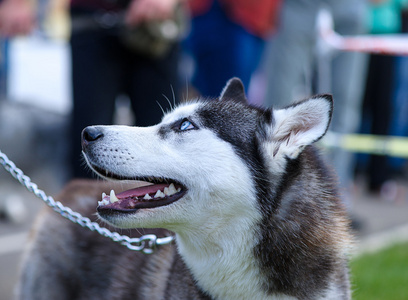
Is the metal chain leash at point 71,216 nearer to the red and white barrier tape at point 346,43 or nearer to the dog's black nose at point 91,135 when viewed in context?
the dog's black nose at point 91,135

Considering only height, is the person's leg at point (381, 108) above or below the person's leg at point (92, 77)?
below

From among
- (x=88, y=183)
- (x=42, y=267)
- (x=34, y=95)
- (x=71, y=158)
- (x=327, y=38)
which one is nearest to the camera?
(x=42, y=267)

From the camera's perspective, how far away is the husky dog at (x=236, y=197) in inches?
90.8

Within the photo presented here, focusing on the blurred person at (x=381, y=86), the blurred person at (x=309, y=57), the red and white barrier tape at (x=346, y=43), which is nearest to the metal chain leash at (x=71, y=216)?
the blurred person at (x=309, y=57)

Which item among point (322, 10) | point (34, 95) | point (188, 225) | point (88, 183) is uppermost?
point (322, 10)

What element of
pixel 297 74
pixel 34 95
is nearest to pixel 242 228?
pixel 297 74

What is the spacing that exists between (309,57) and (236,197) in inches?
128

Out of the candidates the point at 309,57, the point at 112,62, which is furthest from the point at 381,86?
the point at 112,62

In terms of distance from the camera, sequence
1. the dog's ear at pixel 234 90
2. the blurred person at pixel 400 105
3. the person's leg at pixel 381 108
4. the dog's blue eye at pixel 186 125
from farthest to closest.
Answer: the blurred person at pixel 400 105 < the person's leg at pixel 381 108 < the dog's ear at pixel 234 90 < the dog's blue eye at pixel 186 125

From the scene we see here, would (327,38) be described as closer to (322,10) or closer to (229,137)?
(322,10)

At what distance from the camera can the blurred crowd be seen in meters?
3.96

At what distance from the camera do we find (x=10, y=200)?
5.67 metres

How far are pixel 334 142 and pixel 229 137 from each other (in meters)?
2.96

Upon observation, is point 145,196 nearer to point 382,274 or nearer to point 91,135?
point 91,135
